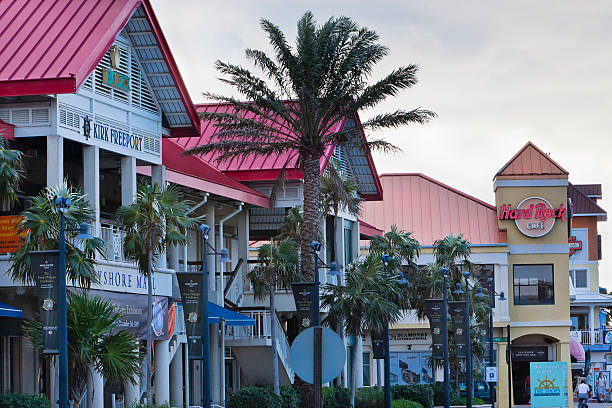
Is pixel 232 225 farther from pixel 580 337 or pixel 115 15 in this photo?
pixel 580 337

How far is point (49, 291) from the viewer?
21.3 m

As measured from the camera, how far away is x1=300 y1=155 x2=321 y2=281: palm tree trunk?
36.7 metres

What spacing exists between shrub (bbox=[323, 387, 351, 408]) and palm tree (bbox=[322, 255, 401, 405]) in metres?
4.16

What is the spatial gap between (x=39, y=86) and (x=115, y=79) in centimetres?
460

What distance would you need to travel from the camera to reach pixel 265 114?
3816 cm

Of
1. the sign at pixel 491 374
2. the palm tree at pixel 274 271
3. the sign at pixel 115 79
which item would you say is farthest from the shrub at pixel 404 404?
the sign at pixel 115 79

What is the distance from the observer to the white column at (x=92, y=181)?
29.4 metres

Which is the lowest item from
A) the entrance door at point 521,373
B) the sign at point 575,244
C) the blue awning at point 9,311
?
the entrance door at point 521,373

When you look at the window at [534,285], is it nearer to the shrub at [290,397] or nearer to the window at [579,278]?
the window at [579,278]

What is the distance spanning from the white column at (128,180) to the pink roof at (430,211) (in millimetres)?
42579

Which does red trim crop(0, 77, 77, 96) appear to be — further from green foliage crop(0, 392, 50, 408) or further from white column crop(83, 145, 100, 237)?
green foliage crop(0, 392, 50, 408)

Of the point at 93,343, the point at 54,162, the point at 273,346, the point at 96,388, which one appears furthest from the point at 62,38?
the point at 273,346

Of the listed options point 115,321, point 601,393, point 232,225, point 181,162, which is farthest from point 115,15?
point 601,393

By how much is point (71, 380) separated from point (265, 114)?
1514cm
